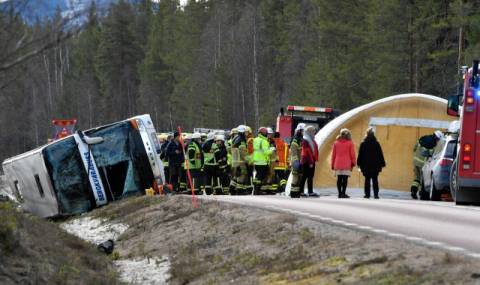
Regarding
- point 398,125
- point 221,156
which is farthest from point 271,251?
point 398,125

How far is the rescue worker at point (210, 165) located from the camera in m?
25.7

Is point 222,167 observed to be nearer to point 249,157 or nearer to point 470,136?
point 249,157

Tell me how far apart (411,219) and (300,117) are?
60.8ft

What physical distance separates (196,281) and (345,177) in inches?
429

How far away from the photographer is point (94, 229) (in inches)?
771

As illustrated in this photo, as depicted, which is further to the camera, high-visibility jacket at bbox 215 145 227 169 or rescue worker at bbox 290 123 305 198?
high-visibility jacket at bbox 215 145 227 169

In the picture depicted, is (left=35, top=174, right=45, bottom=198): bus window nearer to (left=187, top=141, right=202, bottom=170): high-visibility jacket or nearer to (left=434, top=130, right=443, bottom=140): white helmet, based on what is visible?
(left=187, top=141, right=202, bottom=170): high-visibility jacket

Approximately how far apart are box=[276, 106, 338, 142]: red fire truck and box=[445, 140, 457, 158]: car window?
11.7 metres

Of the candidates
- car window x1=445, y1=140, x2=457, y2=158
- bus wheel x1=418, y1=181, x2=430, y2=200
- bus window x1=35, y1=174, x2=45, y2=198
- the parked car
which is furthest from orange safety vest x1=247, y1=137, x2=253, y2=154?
car window x1=445, y1=140, x2=457, y2=158

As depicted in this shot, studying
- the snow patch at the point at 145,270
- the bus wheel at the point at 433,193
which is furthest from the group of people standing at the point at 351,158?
the snow patch at the point at 145,270

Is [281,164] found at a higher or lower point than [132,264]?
higher

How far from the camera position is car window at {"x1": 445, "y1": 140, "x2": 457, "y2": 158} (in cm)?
1972

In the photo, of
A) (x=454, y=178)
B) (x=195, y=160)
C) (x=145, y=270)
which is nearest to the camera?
(x=145, y=270)

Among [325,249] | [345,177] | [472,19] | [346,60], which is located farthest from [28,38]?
[346,60]
